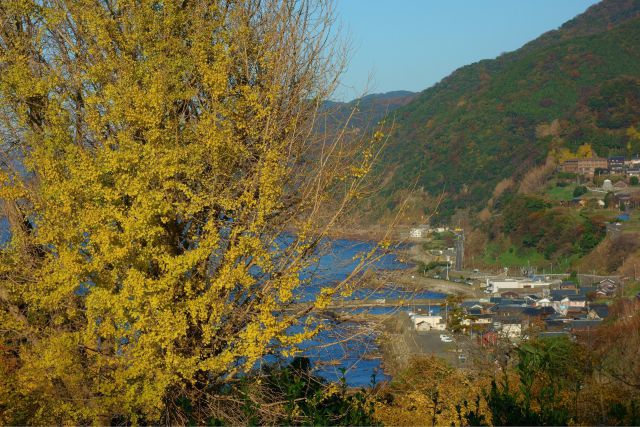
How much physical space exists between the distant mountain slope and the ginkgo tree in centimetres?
8300

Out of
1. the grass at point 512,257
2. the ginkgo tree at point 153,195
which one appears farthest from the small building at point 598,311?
the ginkgo tree at point 153,195

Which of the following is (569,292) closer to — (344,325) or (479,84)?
(344,325)

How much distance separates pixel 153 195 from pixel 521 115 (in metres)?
119

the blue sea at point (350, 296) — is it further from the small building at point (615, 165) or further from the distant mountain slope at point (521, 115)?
the small building at point (615, 165)

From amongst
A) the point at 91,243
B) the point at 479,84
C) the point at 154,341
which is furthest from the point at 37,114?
the point at 479,84

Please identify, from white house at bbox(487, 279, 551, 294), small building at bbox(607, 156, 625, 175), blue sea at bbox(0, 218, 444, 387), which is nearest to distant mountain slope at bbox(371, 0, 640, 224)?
small building at bbox(607, 156, 625, 175)

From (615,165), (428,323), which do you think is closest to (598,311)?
(428,323)

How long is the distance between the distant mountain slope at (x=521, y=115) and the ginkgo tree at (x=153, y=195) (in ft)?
272

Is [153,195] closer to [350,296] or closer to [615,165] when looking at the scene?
[350,296]

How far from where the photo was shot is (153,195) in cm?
716

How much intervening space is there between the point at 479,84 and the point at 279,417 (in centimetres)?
13845

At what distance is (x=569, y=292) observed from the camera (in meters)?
58.9

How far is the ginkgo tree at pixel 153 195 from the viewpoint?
7.19 metres

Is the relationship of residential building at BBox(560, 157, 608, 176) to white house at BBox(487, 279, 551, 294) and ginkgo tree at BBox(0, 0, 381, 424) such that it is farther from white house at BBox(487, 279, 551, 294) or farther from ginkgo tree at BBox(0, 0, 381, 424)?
ginkgo tree at BBox(0, 0, 381, 424)
